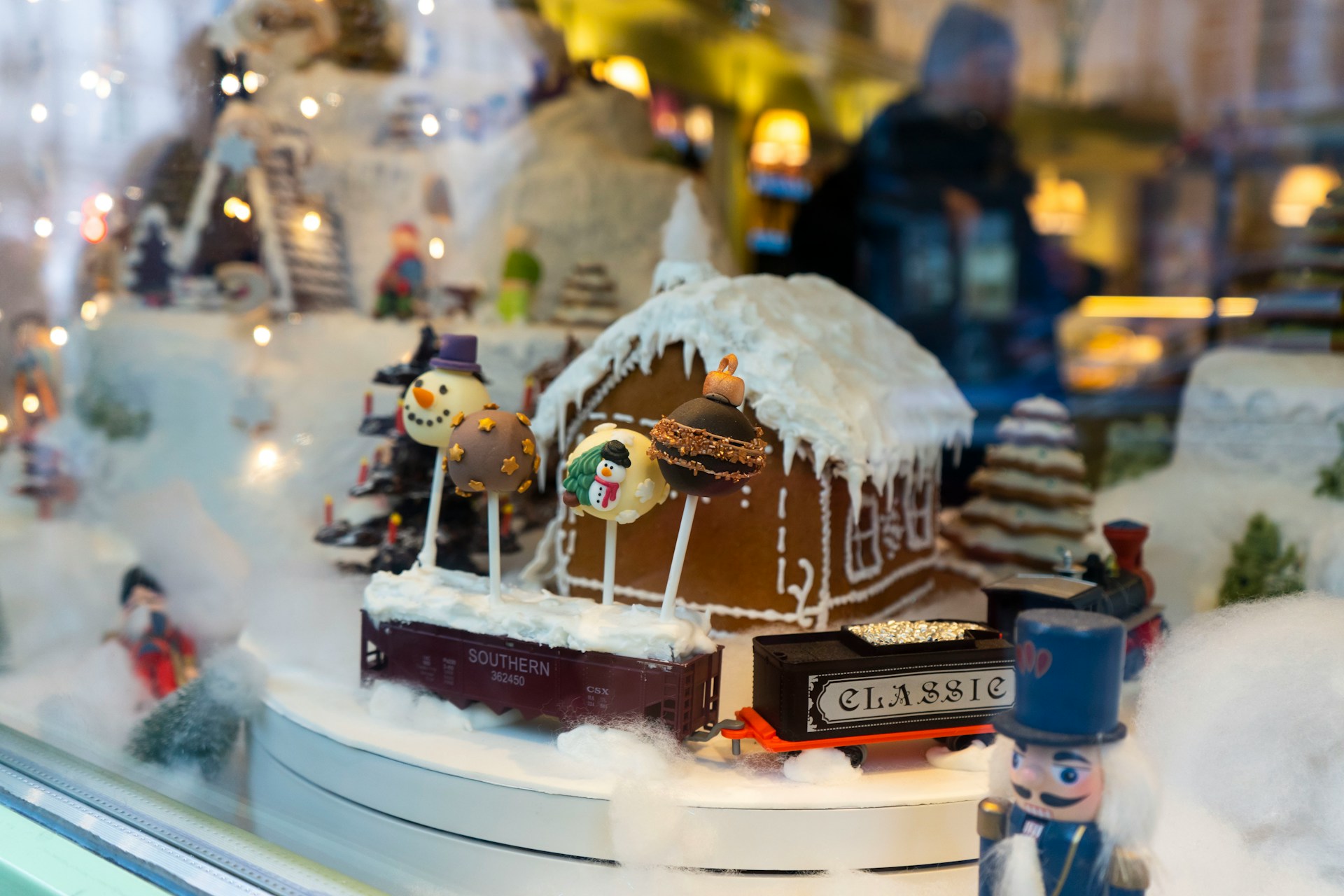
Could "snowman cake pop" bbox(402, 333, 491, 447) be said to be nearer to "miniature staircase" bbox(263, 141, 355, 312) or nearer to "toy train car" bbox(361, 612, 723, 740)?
"toy train car" bbox(361, 612, 723, 740)

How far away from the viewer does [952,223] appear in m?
4.48

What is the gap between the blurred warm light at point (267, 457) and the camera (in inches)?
148

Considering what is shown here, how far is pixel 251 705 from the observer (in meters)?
2.51

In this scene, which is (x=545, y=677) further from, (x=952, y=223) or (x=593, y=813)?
(x=952, y=223)

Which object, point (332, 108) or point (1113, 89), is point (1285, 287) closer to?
point (1113, 89)

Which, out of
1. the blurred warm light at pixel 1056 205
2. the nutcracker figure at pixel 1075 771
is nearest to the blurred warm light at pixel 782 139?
the blurred warm light at pixel 1056 205

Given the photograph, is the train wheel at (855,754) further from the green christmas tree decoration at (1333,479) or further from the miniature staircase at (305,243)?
the miniature staircase at (305,243)

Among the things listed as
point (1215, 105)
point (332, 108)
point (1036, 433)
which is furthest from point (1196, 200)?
point (332, 108)

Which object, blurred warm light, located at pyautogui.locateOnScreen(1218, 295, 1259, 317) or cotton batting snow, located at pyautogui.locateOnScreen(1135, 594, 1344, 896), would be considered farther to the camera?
blurred warm light, located at pyautogui.locateOnScreen(1218, 295, 1259, 317)

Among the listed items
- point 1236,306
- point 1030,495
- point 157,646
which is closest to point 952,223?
point 1236,306

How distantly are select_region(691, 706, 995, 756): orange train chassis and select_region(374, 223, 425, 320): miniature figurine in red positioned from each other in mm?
2523

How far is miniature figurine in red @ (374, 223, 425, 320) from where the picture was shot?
419 cm

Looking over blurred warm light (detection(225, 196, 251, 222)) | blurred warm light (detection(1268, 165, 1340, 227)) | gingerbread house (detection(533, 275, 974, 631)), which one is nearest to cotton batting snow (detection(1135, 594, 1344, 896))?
gingerbread house (detection(533, 275, 974, 631))

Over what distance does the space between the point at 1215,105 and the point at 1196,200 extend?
34 cm
